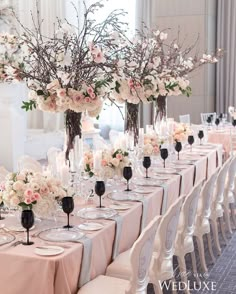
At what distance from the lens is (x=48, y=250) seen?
2.99 meters

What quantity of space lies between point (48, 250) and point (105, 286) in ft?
1.42

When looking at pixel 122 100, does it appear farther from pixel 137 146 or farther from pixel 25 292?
pixel 25 292

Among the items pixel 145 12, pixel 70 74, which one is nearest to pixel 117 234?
pixel 70 74

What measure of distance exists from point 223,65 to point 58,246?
31.2 feet

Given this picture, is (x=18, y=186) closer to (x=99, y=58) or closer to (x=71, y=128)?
(x=71, y=128)

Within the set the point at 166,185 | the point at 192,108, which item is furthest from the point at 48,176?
the point at 192,108

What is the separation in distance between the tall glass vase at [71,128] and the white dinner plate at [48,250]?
125 centimetres

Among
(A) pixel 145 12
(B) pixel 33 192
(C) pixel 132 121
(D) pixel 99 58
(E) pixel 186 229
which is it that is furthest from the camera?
(A) pixel 145 12

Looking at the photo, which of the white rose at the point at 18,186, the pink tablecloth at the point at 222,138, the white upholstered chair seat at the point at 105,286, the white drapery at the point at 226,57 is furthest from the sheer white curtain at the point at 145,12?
the white upholstered chair seat at the point at 105,286

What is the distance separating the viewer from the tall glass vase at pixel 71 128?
4184 mm

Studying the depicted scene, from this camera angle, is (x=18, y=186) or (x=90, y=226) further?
(x=90, y=226)

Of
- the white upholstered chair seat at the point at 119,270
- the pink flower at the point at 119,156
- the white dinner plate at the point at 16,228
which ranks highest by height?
the pink flower at the point at 119,156

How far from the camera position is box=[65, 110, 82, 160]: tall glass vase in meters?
4.18

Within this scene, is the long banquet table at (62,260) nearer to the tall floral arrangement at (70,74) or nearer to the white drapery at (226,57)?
the tall floral arrangement at (70,74)
